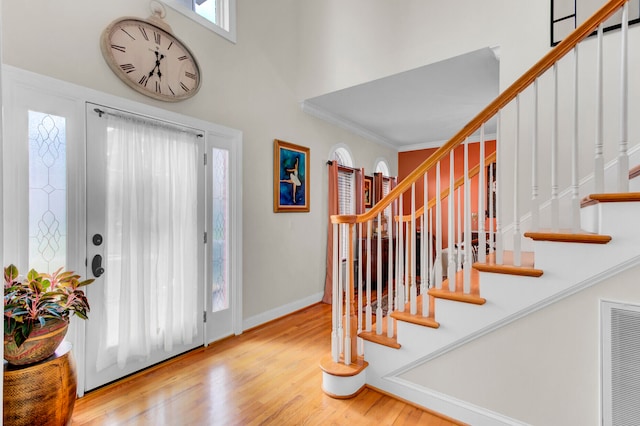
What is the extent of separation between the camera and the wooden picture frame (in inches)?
211

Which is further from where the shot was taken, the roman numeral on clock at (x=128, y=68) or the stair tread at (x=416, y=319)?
the roman numeral on clock at (x=128, y=68)

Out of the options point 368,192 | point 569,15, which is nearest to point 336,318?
point 569,15

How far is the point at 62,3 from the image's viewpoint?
6.62 feet

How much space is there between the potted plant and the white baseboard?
69.8 inches

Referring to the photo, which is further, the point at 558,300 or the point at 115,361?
the point at 115,361

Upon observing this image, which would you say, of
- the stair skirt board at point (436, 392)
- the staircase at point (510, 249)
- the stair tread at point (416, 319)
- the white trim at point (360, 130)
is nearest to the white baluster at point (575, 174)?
the staircase at point (510, 249)

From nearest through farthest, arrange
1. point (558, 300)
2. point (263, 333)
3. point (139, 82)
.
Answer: point (558, 300) < point (139, 82) < point (263, 333)

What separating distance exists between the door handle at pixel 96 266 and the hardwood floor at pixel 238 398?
84 centimetres

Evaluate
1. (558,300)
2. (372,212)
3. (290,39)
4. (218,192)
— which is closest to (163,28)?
(218,192)

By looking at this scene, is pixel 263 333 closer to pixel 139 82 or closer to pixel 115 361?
pixel 115 361

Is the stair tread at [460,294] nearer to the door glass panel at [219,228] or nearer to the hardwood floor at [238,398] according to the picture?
the hardwood floor at [238,398]

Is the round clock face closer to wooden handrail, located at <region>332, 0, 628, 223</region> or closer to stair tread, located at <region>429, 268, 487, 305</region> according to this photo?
wooden handrail, located at <region>332, 0, 628, 223</region>

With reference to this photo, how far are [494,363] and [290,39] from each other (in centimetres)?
383

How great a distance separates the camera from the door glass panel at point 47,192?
75.2 inches
